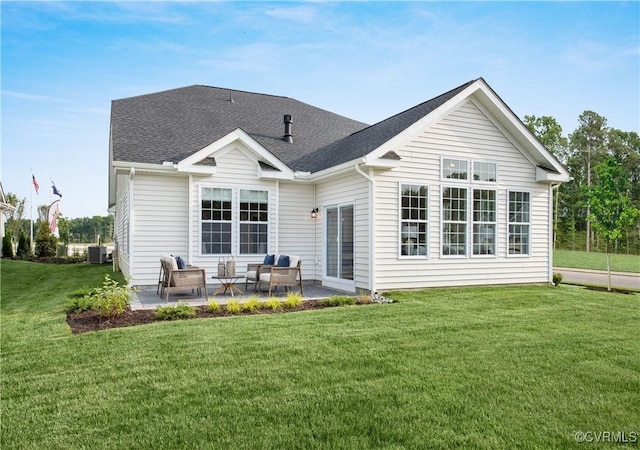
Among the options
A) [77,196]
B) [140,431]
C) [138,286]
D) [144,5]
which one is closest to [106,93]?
[144,5]

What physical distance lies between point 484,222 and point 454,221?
0.96m

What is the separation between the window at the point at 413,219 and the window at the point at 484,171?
1665mm

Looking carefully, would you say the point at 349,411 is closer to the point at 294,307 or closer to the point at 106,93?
the point at 294,307

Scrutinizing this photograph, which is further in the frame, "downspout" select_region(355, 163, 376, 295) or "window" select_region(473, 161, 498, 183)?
"window" select_region(473, 161, 498, 183)

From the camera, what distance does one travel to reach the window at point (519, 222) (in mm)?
11656

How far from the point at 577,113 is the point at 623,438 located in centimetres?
4512

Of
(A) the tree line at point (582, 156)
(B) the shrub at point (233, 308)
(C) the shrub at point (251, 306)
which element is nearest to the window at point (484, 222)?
(C) the shrub at point (251, 306)

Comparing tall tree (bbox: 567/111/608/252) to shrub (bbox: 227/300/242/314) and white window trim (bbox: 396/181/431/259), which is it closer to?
white window trim (bbox: 396/181/431/259)

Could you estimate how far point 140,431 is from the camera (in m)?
3.27

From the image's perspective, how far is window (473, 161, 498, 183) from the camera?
1121 cm

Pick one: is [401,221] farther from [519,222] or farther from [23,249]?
[23,249]

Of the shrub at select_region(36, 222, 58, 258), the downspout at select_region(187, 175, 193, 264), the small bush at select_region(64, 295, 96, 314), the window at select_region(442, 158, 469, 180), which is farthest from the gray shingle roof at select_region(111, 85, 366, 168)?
the shrub at select_region(36, 222, 58, 258)

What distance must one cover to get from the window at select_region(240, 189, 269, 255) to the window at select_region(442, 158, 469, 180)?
492 cm

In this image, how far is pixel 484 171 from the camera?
11.3 meters
